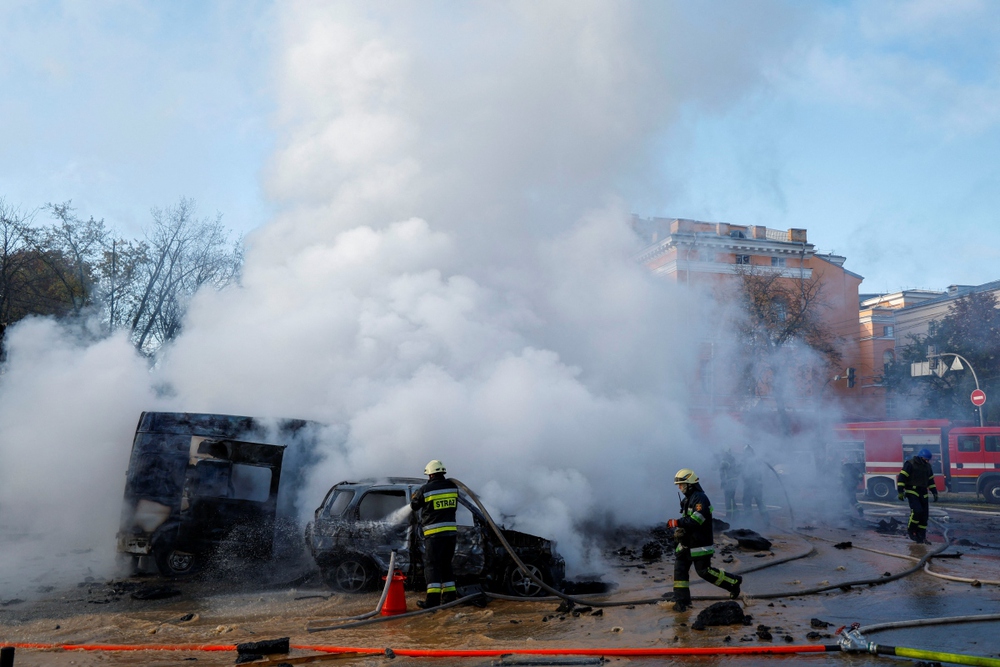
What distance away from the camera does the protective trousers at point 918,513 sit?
1232cm

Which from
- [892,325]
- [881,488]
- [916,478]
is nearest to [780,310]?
[881,488]

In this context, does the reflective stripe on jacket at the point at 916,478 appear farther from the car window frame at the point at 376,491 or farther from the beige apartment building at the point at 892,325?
the beige apartment building at the point at 892,325

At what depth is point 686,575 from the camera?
24.3ft

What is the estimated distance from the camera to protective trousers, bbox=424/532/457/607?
7.64 meters

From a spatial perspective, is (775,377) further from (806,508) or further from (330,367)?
(330,367)

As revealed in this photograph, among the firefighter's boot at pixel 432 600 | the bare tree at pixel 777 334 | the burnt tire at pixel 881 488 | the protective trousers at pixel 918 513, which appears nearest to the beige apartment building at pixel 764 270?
the bare tree at pixel 777 334

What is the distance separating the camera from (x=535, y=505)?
394 inches

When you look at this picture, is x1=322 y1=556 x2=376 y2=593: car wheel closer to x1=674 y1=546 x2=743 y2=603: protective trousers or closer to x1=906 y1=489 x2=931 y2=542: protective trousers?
x1=674 y1=546 x2=743 y2=603: protective trousers

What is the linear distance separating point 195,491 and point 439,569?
4.05 m

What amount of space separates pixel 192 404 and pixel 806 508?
1600cm

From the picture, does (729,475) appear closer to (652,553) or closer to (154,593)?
(652,553)

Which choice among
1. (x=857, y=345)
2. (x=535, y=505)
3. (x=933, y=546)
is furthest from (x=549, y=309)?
(x=857, y=345)

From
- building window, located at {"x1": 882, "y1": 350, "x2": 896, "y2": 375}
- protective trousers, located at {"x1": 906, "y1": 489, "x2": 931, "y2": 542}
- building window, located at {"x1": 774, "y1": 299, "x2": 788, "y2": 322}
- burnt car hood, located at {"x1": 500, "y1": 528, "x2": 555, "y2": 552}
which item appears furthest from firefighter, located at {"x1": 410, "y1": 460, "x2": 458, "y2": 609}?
building window, located at {"x1": 882, "y1": 350, "x2": 896, "y2": 375}

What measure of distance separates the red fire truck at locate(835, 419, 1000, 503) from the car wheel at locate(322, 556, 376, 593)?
67.1 feet
